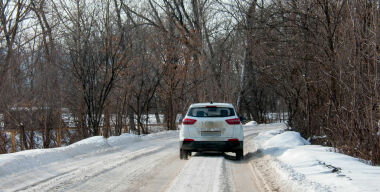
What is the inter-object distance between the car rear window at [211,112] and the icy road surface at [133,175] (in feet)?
4.37

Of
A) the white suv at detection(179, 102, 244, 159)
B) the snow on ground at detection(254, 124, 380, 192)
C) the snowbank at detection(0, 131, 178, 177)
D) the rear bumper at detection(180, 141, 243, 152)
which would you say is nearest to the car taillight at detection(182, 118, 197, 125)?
the white suv at detection(179, 102, 244, 159)

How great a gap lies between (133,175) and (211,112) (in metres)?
3.99

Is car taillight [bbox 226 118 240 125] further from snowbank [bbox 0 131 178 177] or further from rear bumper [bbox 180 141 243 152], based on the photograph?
snowbank [bbox 0 131 178 177]

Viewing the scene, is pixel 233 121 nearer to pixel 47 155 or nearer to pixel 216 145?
pixel 216 145

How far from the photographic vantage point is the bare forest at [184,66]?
1010 cm

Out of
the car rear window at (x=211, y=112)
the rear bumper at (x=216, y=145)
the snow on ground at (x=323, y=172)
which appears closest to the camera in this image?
the snow on ground at (x=323, y=172)

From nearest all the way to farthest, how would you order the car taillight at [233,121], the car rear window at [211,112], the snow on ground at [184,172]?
the snow on ground at [184,172] < the car taillight at [233,121] < the car rear window at [211,112]

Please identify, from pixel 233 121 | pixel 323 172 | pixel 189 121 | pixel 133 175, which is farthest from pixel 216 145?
pixel 323 172

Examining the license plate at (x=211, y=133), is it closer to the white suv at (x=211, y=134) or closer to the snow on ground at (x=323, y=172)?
the white suv at (x=211, y=134)

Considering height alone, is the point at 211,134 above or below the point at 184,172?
above

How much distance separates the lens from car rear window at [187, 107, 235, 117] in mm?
11727

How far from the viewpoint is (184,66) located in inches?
1181

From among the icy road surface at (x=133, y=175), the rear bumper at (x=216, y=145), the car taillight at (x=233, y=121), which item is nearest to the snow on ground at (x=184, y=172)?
the icy road surface at (x=133, y=175)

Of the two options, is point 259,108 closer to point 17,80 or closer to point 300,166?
point 17,80
